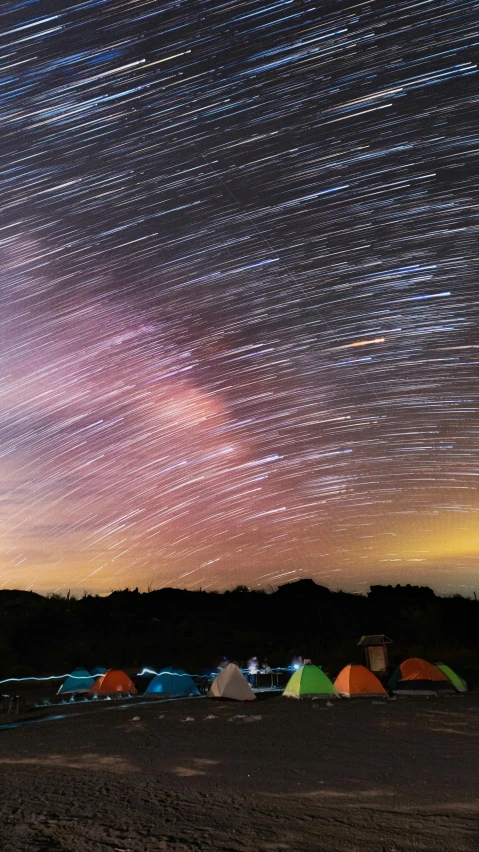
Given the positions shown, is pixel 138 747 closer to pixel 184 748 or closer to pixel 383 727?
pixel 184 748

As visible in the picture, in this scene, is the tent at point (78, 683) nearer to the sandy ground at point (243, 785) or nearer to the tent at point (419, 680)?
the sandy ground at point (243, 785)

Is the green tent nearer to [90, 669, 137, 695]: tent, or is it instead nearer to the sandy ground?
the sandy ground

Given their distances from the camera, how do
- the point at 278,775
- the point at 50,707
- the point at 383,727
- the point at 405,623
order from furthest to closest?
the point at 405,623 → the point at 50,707 → the point at 383,727 → the point at 278,775

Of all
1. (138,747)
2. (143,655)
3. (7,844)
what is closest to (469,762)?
(138,747)

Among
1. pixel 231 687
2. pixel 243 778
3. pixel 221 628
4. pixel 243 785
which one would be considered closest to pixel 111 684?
pixel 231 687

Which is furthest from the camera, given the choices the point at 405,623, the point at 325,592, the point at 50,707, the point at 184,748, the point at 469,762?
the point at 325,592

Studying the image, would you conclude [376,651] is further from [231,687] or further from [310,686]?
[231,687]

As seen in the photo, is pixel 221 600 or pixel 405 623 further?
pixel 221 600
